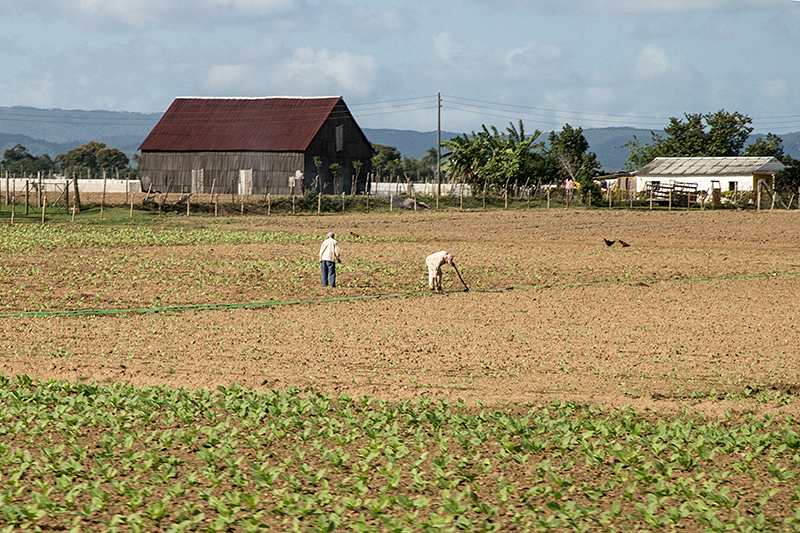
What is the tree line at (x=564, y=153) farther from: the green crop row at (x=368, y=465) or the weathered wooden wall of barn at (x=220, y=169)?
the green crop row at (x=368, y=465)

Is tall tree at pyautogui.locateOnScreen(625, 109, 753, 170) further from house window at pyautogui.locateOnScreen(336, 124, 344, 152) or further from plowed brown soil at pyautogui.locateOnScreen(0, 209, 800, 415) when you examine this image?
plowed brown soil at pyautogui.locateOnScreen(0, 209, 800, 415)

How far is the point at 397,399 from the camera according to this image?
36.1 feet

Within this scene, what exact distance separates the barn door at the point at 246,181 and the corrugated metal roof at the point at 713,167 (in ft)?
106

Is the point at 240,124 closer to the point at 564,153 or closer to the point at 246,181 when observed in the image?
the point at 246,181

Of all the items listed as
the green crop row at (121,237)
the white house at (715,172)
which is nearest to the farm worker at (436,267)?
the green crop row at (121,237)

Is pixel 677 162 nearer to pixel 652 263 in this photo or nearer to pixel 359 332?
pixel 652 263

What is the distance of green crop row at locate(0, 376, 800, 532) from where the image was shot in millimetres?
6965

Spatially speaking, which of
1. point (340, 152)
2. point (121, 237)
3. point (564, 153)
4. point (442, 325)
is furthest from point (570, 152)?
point (442, 325)

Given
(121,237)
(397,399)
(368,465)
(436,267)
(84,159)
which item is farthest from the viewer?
(84,159)

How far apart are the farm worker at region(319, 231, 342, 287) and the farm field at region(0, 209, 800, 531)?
1.89 ft

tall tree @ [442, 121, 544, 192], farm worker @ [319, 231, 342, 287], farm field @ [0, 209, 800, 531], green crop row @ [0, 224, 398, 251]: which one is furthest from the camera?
tall tree @ [442, 121, 544, 192]

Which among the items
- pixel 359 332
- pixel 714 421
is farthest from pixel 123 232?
pixel 714 421

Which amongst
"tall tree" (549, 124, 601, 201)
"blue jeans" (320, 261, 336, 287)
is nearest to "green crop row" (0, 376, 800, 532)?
"blue jeans" (320, 261, 336, 287)

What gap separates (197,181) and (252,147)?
5.17 m
